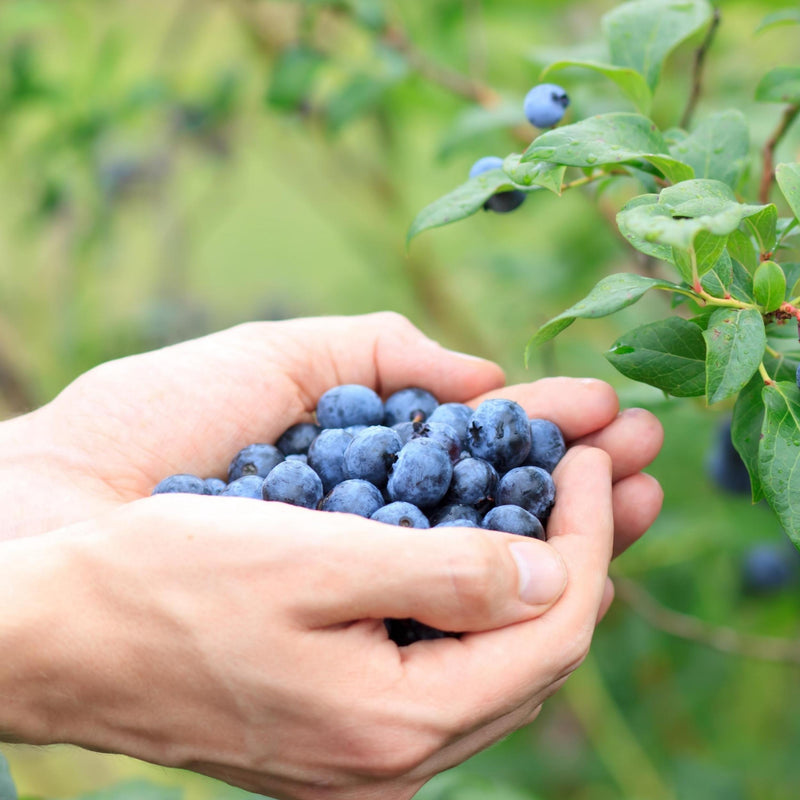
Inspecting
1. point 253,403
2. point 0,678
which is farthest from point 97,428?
point 0,678

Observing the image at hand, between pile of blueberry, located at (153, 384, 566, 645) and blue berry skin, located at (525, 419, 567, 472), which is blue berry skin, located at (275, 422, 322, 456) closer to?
pile of blueberry, located at (153, 384, 566, 645)

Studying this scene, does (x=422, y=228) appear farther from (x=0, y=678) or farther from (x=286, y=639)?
(x=0, y=678)

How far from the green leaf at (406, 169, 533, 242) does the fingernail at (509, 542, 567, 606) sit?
383mm

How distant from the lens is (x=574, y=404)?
3.86 ft

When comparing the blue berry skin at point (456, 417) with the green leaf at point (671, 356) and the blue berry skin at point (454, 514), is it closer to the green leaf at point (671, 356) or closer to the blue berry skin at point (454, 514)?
the blue berry skin at point (454, 514)

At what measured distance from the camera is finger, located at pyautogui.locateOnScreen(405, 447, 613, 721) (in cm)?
89

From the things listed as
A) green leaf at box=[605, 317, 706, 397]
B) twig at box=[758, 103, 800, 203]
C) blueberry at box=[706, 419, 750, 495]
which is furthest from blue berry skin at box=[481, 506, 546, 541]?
blueberry at box=[706, 419, 750, 495]

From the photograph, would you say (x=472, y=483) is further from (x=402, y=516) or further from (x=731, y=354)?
(x=731, y=354)

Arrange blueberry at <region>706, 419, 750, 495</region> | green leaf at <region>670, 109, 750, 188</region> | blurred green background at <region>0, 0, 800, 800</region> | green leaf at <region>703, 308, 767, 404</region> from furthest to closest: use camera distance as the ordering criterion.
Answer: blurred green background at <region>0, 0, 800, 800</region> < blueberry at <region>706, 419, 750, 495</region> < green leaf at <region>670, 109, 750, 188</region> < green leaf at <region>703, 308, 767, 404</region>

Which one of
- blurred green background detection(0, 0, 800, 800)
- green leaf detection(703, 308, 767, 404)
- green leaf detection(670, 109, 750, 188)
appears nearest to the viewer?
green leaf detection(703, 308, 767, 404)

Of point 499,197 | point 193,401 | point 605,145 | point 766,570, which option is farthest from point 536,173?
point 766,570

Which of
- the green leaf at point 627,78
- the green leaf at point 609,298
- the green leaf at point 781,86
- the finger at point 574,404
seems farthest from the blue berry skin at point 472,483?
the green leaf at point 781,86

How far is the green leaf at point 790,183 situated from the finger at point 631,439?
39 centimetres

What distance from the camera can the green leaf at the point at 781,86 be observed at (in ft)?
3.69
